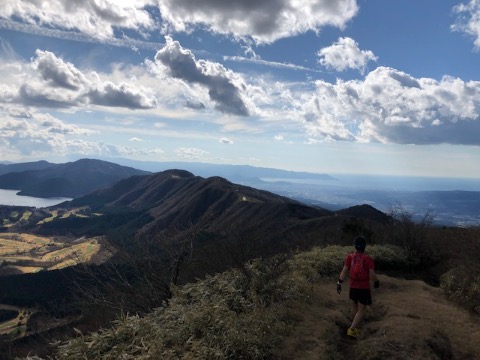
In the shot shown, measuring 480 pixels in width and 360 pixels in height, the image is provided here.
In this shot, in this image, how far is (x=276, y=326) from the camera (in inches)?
363

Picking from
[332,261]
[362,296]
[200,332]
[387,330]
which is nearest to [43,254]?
[332,261]

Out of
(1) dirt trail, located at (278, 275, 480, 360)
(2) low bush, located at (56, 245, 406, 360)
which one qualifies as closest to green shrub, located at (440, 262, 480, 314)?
(1) dirt trail, located at (278, 275, 480, 360)

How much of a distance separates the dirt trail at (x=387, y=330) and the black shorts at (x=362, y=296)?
2.22 feet

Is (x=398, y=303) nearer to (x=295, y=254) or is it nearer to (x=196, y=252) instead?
(x=295, y=254)

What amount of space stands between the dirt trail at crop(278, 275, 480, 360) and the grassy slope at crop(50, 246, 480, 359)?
0.03 metres

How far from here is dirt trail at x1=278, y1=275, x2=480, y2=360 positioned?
27.5ft

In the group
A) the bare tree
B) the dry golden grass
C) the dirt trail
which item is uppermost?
the bare tree

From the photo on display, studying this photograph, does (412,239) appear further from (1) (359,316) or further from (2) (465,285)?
(1) (359,316)

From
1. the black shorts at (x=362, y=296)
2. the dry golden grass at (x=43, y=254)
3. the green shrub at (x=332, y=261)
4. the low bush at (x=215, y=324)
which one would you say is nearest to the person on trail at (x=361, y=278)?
→ the black shorts at (x=362, y=296)

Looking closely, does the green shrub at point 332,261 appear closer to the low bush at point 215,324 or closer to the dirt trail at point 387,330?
the dirt trail at point 387,330

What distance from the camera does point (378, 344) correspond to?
847cm

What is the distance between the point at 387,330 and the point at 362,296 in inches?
47.7

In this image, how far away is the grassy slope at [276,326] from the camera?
25.3 ft

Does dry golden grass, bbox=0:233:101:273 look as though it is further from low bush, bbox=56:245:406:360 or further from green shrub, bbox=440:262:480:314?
green shrub, bbox=440:262:480:314
